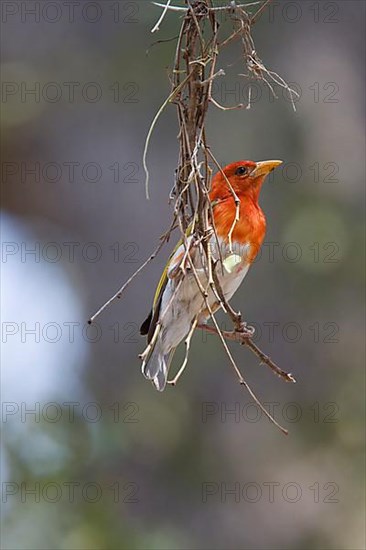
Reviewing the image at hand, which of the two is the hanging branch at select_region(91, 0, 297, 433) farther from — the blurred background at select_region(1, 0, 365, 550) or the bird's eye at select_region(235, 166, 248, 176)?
the blurred background at select_region(1, 0, 365, 550)

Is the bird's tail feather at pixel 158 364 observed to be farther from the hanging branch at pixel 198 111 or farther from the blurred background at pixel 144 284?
the blurred background at pixel 144 284

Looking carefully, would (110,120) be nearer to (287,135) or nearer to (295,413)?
(287,135)

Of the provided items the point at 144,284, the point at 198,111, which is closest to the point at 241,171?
the point at 198,111

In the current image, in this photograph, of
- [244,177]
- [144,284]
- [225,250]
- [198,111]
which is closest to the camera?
[198,111]

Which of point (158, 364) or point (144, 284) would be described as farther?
point (144, 284)

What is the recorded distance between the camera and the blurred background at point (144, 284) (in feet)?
18.2

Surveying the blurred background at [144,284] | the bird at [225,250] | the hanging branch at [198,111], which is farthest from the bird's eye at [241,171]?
the blurred background at [144,284]

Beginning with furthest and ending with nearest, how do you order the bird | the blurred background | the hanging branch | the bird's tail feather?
the blurred background < the bird's tail feather < the bird < the hanging branch

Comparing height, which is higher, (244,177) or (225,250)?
(244,177)

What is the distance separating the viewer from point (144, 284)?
530cm

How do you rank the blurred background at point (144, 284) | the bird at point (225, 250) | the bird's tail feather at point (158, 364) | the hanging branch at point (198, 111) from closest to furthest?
the hanging branch at point (198, 111) → the bird at point (225, 250) → the bird's tail feather at point (158, 364) → the blurred background at point (144, 284)

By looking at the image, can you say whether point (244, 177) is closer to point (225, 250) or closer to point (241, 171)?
point (241, 171)

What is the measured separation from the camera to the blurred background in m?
5.55

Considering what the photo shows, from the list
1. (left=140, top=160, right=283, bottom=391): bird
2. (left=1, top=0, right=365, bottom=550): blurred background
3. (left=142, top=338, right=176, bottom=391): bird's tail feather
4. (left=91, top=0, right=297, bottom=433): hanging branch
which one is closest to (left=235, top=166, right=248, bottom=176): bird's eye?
(left=140, top=160, right=283, bottom=391): bird
